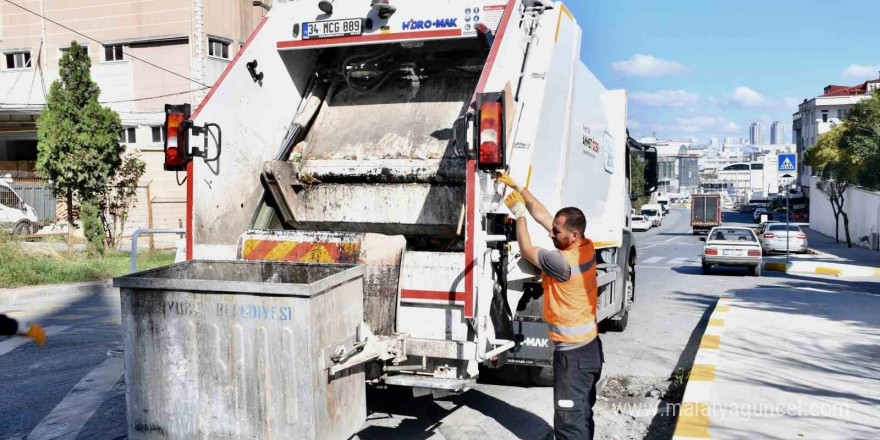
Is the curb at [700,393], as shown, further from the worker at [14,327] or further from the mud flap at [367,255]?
the worker at [14,327]

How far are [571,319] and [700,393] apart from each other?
5.65ft

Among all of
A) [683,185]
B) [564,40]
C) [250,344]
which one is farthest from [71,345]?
[683,185]

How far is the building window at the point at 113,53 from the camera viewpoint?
23.8 metres

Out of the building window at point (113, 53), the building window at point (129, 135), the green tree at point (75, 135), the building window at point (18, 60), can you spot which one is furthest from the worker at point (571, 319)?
the building window at point (18, 60)

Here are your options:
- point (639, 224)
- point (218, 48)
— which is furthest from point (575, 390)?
point (639, 224)

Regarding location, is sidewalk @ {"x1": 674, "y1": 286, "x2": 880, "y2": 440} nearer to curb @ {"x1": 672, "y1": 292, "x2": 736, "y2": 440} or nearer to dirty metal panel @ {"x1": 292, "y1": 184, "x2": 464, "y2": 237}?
curb @ {"x1": 672, "y1": 292, "x2": 736, "y2": 440}

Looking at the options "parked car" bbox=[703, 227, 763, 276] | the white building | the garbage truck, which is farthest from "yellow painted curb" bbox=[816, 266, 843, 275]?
the white building

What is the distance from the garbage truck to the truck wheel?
0.02m

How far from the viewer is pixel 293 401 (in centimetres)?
360

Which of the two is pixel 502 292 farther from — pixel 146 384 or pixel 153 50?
pixel 153 50

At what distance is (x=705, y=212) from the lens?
1635 inches

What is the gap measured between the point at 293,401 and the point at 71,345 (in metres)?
5.42

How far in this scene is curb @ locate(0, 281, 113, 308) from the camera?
36.4 feet

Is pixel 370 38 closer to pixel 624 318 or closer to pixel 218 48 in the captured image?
pixel 624 318
